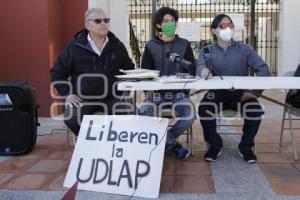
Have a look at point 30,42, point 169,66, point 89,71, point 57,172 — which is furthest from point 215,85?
point 30,42

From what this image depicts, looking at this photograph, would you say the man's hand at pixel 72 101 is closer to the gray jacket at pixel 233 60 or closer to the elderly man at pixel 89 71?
the elderly man at pixel 89 71

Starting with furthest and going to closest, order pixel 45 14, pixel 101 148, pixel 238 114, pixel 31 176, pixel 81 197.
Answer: pixel 45 14, pixel 238 114, pixel 31 176, pixel 101 148, pixel 81 197

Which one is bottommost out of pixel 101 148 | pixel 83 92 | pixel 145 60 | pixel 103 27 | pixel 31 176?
pixel 31 176

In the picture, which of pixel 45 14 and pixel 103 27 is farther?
pixel 45 14

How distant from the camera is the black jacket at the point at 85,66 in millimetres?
4016

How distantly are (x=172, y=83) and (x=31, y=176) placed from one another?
4.82 ft

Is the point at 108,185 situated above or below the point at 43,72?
below

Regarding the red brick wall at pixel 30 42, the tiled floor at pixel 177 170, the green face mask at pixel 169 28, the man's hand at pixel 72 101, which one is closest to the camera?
the tiled floor at pixel 177 170

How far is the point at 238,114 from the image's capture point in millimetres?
4020

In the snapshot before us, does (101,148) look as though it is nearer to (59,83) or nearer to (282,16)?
(59,83)

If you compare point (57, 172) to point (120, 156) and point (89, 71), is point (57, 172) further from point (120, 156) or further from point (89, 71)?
point (89, 71)

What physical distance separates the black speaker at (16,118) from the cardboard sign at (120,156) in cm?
105

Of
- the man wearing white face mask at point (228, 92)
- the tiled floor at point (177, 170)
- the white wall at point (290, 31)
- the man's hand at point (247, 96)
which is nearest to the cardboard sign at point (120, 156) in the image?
the tiled floor at point (177, 170)

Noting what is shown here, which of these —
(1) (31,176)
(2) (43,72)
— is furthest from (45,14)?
(1) (31,176)
